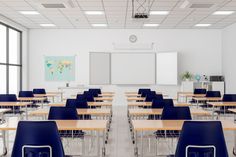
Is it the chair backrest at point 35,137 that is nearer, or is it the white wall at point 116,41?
the chair backrest at point 35,137

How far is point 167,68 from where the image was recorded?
14.5m

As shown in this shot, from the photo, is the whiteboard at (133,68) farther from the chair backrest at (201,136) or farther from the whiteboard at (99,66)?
the chair backrest at (201,136)

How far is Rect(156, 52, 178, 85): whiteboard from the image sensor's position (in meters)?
14.4

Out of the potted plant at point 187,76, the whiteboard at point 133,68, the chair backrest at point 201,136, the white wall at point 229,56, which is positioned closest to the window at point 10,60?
the whiteboard at point 133,68

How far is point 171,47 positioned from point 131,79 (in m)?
2.34

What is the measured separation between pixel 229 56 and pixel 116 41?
16.3 feet

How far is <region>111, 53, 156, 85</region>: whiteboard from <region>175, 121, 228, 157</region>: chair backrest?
39.3 feet

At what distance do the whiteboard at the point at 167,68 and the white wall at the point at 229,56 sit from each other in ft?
7.06

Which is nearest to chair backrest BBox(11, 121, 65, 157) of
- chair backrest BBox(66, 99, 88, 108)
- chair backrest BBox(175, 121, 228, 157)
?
chair backrest BBox(175, 121, 228, 157)

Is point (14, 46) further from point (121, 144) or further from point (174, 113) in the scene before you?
point (174, 113)

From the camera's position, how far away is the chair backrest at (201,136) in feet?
9.23

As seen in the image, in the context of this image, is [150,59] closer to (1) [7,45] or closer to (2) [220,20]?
(2) [220,20]

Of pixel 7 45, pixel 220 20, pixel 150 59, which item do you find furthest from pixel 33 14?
pixel 220 20

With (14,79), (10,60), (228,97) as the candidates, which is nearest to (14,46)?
(10,60)
